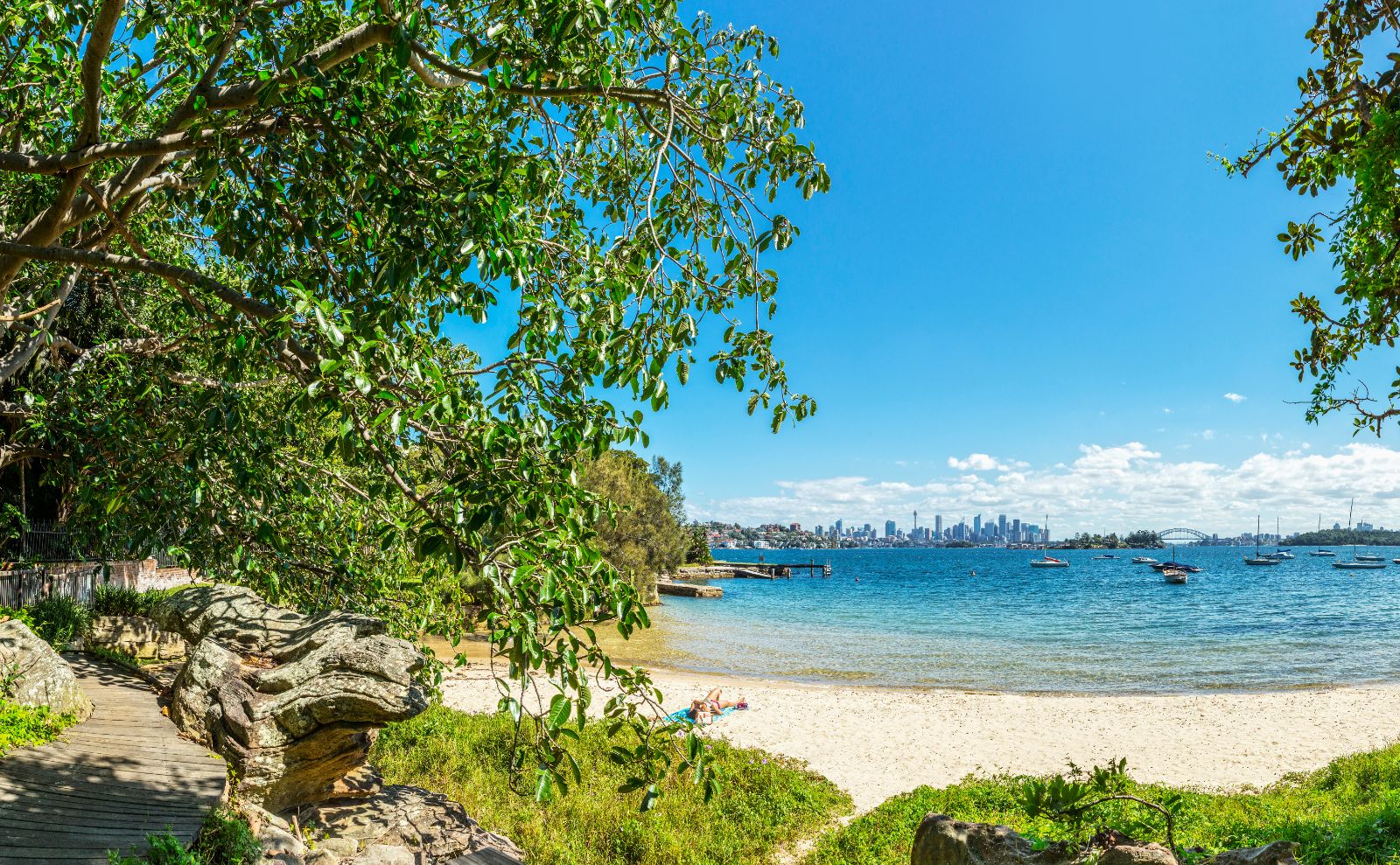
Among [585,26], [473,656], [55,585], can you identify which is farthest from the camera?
[473,656]

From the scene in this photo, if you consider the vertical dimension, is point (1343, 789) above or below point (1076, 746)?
above

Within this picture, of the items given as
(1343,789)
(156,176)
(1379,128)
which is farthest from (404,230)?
(1343,789)

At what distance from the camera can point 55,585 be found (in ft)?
47.2

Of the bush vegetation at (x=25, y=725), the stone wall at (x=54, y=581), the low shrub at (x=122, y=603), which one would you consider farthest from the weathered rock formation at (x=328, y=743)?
the low shrub at (x=122, y=603)

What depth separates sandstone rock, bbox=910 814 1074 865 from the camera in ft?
15.5

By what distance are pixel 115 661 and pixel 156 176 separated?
26.2 feet

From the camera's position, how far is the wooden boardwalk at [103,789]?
4.87 metres

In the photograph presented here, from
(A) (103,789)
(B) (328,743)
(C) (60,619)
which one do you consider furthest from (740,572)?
(A) (103,789)

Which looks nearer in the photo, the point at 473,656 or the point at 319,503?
the point at 319,503

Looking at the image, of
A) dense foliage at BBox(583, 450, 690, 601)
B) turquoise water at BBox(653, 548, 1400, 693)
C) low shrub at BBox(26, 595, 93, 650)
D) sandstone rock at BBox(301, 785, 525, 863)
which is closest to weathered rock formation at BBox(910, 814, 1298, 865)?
sandstone rock at BBox(301, 785, 525, 863)

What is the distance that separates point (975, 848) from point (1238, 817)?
274 inches

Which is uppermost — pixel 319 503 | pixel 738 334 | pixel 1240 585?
pixel 738 334

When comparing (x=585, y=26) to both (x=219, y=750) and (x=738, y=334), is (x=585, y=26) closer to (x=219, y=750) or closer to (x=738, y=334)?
(x=738, y=334)

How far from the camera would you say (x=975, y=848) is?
500 cm
